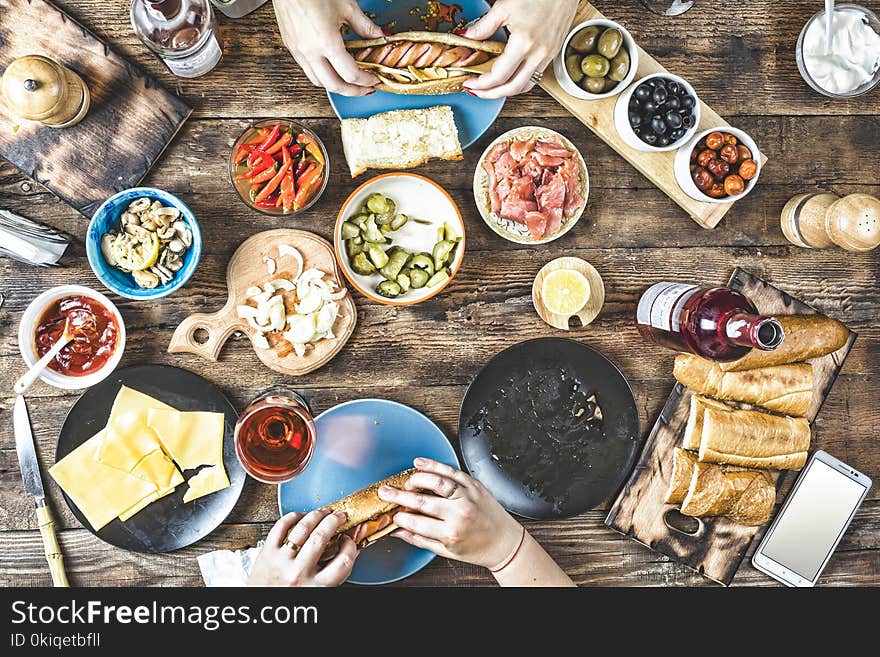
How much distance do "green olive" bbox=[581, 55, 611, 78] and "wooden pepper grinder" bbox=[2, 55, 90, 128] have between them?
1.31 metres

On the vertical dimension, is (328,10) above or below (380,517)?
above

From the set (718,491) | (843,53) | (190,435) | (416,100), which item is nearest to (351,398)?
(190,435)

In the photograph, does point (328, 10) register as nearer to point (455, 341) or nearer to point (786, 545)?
point (455, 341)

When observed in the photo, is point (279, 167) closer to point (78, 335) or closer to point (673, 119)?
point (78, 335)

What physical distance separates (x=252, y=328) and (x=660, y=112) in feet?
3.96

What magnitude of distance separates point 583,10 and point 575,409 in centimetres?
107

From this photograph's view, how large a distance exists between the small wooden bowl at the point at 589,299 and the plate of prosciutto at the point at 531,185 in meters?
0.08

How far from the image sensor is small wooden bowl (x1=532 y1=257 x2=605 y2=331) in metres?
1.87

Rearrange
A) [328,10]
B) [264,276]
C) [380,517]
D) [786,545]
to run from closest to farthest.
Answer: [328,10], [380,517], [264,276], [786,545]

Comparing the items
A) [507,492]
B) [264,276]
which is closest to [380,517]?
[507,492]

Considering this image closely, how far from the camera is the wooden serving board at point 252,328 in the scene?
5.85ft

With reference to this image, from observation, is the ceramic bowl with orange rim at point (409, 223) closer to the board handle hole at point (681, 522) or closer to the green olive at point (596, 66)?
the green olive at point (596, 66)

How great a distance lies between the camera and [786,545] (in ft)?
6.31

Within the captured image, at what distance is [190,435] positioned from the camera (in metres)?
1.76
